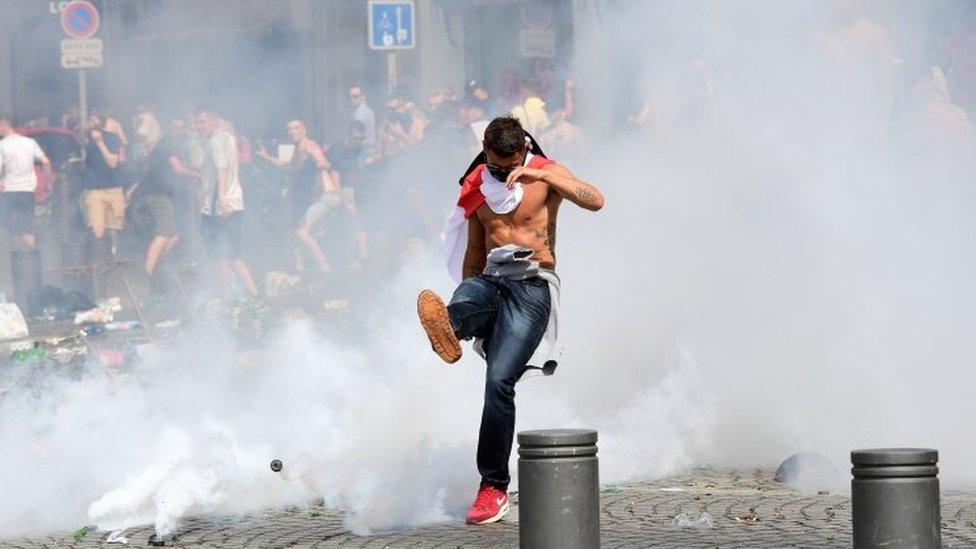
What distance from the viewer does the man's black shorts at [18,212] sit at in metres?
15.9

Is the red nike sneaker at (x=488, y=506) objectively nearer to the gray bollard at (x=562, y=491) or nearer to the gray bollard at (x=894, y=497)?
the gray bollard at (x=562, y=491)

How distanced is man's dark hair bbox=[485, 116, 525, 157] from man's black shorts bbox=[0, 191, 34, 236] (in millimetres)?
8882

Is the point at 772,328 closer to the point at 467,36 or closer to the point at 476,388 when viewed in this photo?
the point at 476,388

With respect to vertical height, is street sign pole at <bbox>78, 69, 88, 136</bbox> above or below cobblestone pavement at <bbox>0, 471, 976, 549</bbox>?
above

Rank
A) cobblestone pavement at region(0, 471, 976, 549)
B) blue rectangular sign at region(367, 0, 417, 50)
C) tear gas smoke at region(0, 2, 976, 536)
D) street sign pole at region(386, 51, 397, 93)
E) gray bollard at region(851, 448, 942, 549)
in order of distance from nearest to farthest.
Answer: gray bollard at region(851, 448, 942, 549), cobblestone pavement at region(0, 471, 976, 549), tear gas smoke at region(0, 2, 976, 536), blue rectangular sign at region(367, 0, 417, 50), street sign pole at region(386, 51, 397, 93)

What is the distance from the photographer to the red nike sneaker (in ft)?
25.1

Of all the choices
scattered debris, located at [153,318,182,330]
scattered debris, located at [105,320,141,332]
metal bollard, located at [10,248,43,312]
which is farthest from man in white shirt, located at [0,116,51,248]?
scattered debris, located at [153,318,182,330]

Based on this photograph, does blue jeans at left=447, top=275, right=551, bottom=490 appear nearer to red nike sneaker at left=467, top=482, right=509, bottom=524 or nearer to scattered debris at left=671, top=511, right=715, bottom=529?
red nike sneaker at left=467, top=482, right=509, bottom=524

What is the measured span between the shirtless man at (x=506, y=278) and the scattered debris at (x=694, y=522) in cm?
61

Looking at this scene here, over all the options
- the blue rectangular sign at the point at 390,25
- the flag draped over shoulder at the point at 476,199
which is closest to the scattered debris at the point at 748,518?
the flag draped over shoulder at the point at 476,199

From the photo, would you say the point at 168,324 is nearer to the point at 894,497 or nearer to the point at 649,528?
the point at 649,528

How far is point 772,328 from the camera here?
1004 centimetres

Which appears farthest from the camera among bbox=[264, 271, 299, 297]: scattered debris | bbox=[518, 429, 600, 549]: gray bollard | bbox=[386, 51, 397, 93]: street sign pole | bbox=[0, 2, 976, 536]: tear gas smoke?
bbox=[386, 51, 397, 93]: street sign pole

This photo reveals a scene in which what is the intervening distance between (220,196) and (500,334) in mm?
8223
